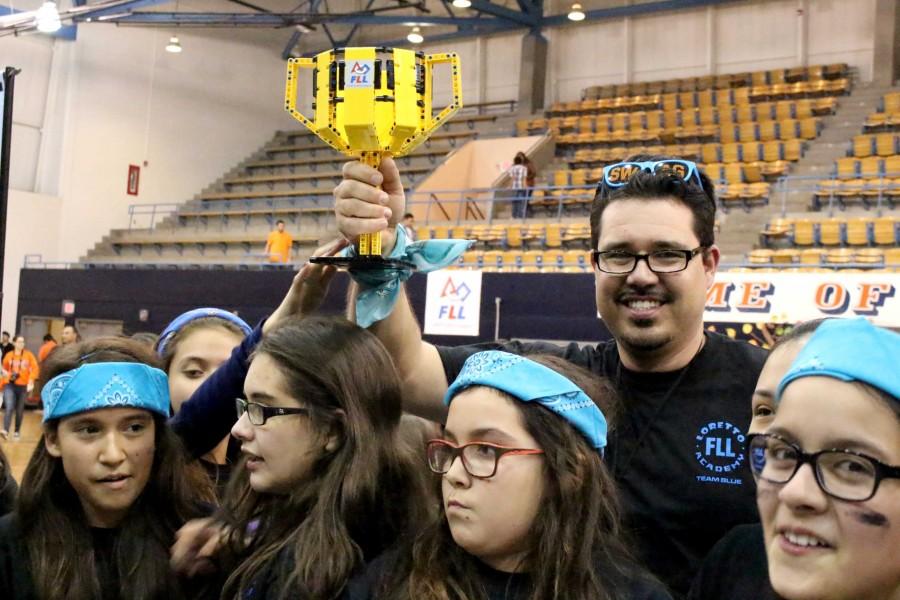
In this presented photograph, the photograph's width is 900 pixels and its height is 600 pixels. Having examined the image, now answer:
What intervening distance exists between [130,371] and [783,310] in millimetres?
7144

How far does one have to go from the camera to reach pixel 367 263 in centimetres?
165

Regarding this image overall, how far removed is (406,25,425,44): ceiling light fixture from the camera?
55.2 feet

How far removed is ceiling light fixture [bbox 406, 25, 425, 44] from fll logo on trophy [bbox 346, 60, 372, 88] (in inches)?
623

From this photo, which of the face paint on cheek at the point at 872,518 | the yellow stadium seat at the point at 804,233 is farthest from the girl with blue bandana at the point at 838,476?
the yellow stadium seat at the point at 804,233

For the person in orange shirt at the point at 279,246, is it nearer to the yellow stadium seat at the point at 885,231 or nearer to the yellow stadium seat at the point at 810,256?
the yellow stadium seat at the point at 810,256

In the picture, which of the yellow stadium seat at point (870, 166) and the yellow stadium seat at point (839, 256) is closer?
the yellow stadium seat at point (839, 256)

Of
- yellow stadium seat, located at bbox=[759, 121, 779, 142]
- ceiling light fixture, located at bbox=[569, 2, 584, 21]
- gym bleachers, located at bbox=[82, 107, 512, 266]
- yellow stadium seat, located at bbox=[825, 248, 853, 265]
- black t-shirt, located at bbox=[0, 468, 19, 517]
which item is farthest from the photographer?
ceiling light fixture, located at bbox=[569, 2, 584, 21]

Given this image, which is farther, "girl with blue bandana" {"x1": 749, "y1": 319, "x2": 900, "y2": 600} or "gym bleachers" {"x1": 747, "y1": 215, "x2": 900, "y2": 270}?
"gym bleachers" {"x1": 747, "y1": 215, "x2": 900, "y2": 270}

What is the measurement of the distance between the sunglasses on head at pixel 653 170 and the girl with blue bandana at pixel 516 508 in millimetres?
531

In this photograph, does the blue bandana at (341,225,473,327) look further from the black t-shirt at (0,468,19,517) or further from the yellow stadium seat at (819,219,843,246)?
the yellow stadium seat at (819,219,843,246)

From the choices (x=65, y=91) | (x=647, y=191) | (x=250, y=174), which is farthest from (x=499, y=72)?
(x=647, y=191)

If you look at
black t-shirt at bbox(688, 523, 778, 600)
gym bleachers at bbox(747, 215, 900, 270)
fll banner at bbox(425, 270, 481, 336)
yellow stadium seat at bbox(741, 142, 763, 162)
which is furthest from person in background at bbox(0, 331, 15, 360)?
black t-shirt at bbox(688, 523, 778, 600)

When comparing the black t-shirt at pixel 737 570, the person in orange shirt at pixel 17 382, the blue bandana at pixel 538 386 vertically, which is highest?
the blue bandana at pixel 538 386

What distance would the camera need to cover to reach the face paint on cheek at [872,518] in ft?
3.27
